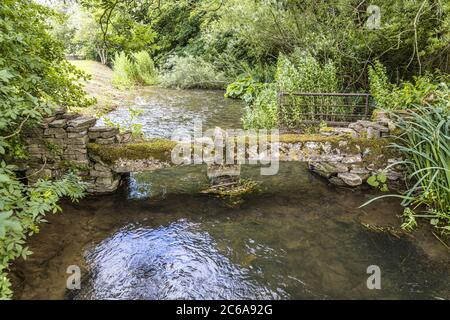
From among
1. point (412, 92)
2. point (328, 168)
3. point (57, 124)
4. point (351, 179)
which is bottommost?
point (351, 179)

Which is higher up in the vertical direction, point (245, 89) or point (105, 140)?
point (245, 89)

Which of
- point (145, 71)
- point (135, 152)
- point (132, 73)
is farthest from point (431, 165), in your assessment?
point (145, 71)

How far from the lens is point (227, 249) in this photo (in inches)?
142

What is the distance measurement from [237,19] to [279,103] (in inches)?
183

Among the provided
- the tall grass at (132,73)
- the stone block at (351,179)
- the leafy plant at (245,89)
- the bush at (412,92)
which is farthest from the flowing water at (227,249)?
the tall grass at (132,73)

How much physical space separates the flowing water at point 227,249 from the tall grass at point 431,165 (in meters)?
0.40

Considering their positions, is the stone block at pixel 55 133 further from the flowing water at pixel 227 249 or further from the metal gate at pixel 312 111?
the metal gate at pixel 312 111

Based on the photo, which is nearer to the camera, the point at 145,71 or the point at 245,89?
the point at 245,89

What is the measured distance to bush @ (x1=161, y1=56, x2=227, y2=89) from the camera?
15289 millimetres

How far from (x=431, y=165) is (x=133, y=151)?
13.9 feet

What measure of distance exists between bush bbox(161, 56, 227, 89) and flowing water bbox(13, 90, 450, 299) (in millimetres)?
10979

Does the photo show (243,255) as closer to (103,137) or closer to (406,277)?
(406,277)

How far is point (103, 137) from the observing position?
470 cm

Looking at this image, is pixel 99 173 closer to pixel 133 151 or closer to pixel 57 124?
pixel 133 151
